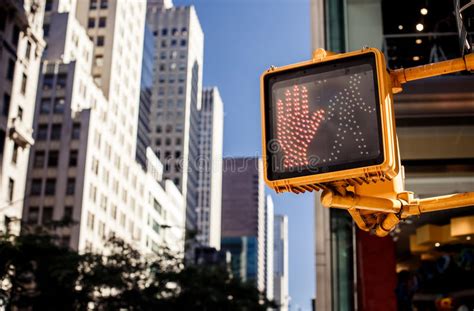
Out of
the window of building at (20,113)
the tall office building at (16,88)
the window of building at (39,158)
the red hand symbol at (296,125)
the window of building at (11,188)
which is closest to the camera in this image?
the red hand symbol at (296,125)

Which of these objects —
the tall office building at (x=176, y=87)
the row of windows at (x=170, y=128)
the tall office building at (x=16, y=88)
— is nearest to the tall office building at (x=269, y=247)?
the tall office building at (x=176, y=87)

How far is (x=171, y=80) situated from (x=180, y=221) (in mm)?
21609

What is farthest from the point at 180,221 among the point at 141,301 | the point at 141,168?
the point at 141,301

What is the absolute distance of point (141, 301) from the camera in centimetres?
2642

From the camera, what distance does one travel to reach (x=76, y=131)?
63.2 metres

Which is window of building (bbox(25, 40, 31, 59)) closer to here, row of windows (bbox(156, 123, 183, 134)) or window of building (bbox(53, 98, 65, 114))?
row of windows (bbox(156, 123, 183, 134))

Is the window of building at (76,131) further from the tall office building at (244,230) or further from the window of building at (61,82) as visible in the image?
the tall office building at (244,230)

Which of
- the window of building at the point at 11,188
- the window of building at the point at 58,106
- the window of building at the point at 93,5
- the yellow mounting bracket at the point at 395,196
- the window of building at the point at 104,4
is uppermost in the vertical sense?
the window of building at the point at 93,5

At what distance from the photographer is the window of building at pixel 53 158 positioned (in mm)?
→ 63150

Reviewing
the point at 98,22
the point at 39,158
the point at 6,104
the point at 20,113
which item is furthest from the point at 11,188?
the point at 98,22

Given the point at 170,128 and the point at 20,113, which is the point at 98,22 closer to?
the point at 170,128

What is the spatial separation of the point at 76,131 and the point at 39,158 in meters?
4.30

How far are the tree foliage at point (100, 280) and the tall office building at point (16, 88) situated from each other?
15.5 meters

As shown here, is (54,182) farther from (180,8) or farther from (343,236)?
(343,236)
